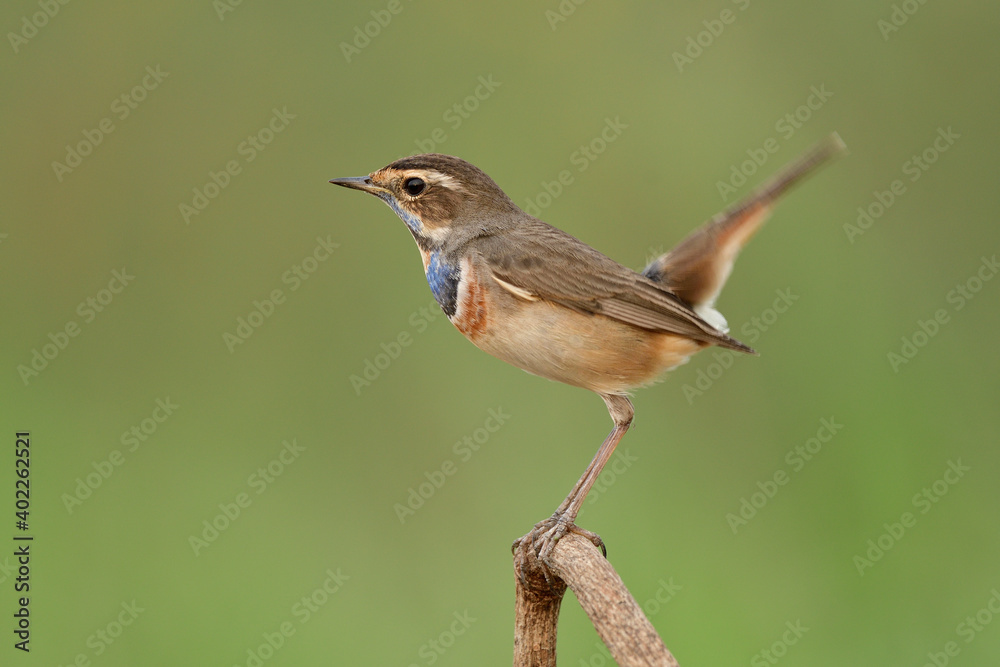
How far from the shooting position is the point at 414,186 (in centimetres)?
498

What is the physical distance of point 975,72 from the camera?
7.97 m

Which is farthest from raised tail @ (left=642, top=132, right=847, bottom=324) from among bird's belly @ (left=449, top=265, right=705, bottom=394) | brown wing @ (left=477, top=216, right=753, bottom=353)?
bird's belly @ (left=449, top=265, right=705, bottom=394)

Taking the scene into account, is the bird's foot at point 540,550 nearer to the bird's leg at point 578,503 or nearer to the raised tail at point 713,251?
the bird's leg at point 578,503

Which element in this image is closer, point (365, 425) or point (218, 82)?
point (365, 425)

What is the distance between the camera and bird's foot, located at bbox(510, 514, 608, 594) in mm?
4277

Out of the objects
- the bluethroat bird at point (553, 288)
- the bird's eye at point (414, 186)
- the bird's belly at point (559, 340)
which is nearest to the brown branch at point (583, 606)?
the bluethroat bird at point (553, 288)

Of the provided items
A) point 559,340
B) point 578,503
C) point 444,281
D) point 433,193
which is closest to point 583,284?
point 559,340

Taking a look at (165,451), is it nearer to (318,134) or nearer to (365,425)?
(365,425)

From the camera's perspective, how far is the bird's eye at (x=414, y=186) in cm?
497

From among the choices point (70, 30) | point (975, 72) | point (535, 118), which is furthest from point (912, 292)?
point (70, 30)

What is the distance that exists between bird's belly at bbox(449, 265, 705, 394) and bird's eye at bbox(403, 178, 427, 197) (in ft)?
1.43

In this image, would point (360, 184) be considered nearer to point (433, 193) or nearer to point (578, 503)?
point (433, 193)

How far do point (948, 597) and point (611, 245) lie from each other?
3231mm

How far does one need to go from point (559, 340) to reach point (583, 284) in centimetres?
34
